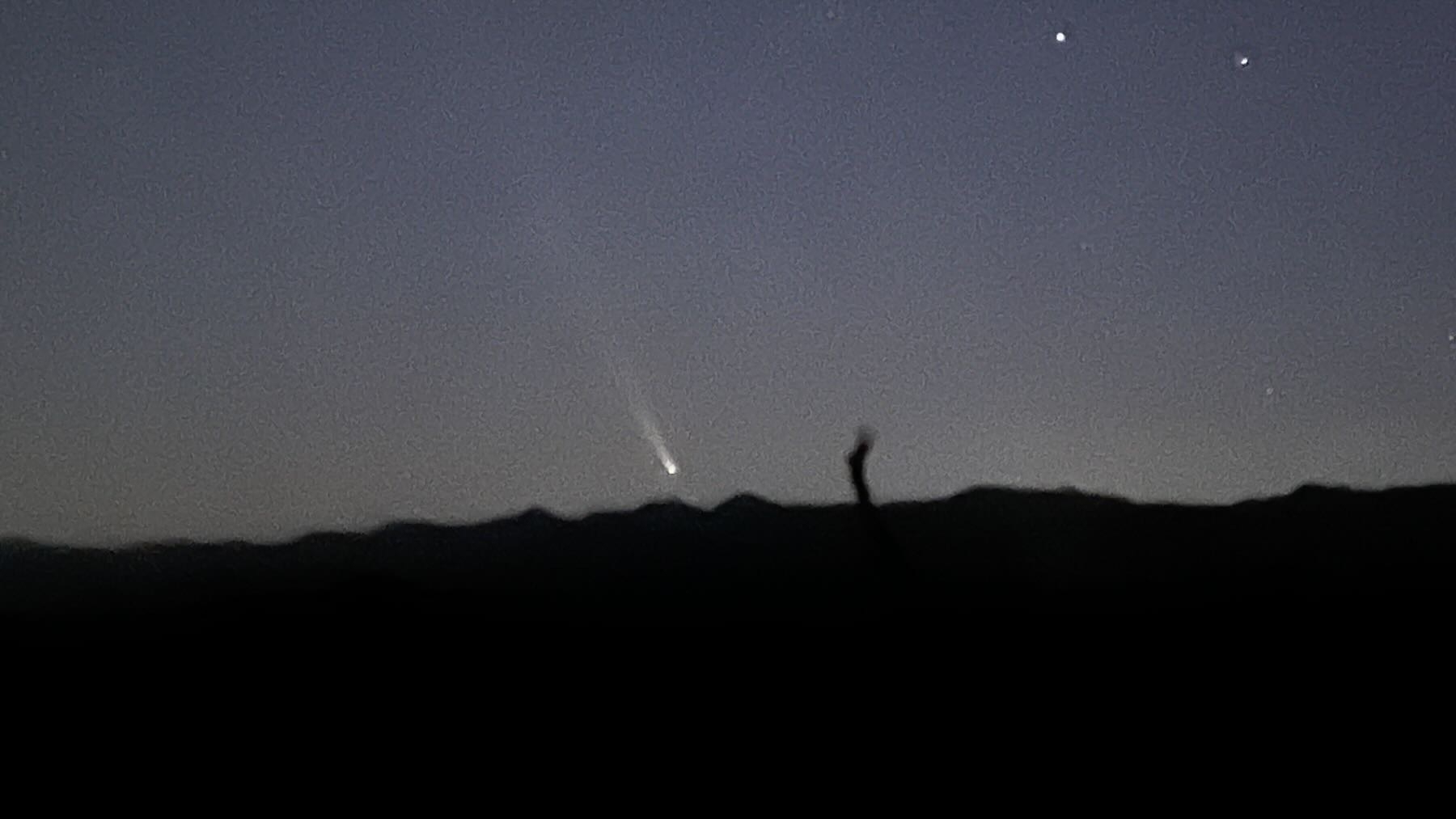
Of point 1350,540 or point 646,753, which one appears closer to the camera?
point 646,753

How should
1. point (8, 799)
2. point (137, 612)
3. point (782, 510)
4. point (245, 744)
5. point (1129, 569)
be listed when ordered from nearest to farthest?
1. point (8, 799)
2. point (245, 744)
3. point (137, 612)
4. point (1129, 569)
5. point (782, 510)

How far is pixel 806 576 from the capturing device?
7250mm

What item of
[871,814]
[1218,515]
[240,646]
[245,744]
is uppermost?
[1218,515]

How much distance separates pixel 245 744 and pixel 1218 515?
5.77 meters

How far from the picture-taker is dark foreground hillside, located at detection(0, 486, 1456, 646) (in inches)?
249

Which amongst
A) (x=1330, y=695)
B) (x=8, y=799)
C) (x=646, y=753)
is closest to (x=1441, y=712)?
(x=1330, y=695)

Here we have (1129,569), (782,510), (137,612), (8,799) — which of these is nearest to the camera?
(8,799)

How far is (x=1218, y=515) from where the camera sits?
8.14 m

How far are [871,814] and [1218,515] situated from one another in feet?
13.6

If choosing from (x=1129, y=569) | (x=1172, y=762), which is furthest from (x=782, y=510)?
(x=1172, y=762)

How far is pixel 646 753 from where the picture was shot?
5.38 metres

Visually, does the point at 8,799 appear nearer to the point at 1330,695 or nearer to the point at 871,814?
the point at 871,814

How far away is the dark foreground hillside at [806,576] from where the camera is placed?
6.32 meters

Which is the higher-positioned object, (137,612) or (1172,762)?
(137,612)
